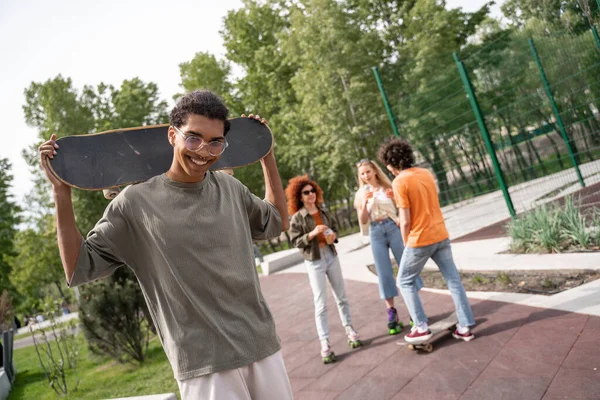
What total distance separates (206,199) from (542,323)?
147 inches

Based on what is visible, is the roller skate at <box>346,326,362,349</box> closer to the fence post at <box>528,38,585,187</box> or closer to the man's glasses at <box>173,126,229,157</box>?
the man's glasses at <box>173,126,229,157</box>

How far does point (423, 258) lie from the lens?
14.6 ft

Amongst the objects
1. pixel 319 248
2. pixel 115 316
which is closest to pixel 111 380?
pixel 115 316

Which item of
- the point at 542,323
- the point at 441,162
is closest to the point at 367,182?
the point at 542,323

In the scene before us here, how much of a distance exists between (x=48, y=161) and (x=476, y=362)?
361cm

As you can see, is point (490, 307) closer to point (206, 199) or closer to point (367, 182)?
point (367, 182)

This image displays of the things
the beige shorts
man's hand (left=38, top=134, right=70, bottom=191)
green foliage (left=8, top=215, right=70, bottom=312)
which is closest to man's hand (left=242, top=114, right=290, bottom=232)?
the beige shorts

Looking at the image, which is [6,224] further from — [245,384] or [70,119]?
[245,384]

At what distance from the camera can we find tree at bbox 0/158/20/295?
32375 millimetres

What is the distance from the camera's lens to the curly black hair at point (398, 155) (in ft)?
15.0

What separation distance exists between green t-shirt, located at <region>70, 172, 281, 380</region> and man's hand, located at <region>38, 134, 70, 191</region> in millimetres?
202

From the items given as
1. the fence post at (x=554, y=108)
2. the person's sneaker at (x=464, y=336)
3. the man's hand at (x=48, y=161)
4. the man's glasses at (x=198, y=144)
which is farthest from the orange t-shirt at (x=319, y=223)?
the fence post at (x=554, y=108)

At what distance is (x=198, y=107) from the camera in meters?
1.87

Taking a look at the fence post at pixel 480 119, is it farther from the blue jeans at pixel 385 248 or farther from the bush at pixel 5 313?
the bush at pixel 5 313
